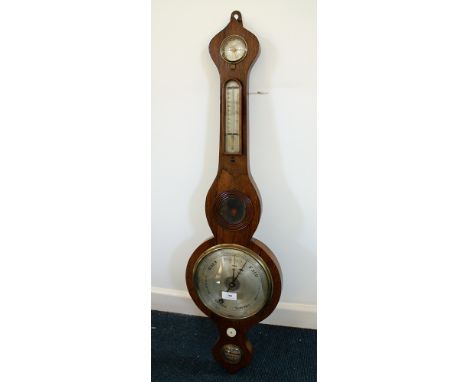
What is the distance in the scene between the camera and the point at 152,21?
1457mm

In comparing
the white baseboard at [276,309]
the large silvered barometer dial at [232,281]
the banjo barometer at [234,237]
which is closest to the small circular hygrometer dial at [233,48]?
the banjo barometer at [234,237]

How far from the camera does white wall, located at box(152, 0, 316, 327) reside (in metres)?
1.33

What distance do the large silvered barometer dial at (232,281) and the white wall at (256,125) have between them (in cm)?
25

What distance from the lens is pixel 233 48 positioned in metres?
1.26

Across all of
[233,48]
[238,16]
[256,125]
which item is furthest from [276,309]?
[238,16]

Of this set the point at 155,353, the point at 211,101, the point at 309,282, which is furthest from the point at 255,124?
the point at 155,353

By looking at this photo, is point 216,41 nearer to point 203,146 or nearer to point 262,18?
point 262,18

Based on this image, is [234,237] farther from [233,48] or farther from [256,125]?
[233,48]

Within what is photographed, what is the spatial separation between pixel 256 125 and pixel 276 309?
0.81 metres

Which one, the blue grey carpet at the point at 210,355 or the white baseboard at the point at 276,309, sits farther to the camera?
the white baseboard at the point at 276,309

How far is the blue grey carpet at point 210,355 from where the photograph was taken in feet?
4.19

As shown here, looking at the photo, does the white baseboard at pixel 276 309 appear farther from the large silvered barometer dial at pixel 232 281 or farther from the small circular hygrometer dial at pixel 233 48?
the small circular hygrometer dial at pixel 233 48

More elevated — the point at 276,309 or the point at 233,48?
the point at 233,48

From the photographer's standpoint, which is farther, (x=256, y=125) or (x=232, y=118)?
(x=256, y=125)
